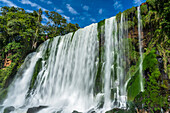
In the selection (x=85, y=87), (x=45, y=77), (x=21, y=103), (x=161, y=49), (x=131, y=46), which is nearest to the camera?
(x=161, y=49)

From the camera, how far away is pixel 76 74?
986 cm

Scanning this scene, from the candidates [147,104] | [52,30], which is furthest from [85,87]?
[52,30]

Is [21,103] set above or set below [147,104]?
below

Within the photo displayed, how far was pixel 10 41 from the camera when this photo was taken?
54.8 ft

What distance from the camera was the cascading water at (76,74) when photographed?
761cm

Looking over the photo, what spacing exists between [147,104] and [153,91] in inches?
25.8

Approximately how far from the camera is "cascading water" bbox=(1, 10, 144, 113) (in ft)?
25.0

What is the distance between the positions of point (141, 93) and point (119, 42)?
3.92 metres

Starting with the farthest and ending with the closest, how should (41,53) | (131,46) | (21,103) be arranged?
1. (41,53)
2. (21,103)
3. (131,46)

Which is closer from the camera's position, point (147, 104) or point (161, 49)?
point (147, 104)

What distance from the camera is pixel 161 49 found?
5930mm

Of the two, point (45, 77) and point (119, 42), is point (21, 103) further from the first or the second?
point (119, 42)

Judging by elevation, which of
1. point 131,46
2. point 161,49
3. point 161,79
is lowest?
point 161,79

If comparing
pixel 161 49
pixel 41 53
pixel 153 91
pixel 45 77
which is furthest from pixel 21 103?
pixel 161 49
